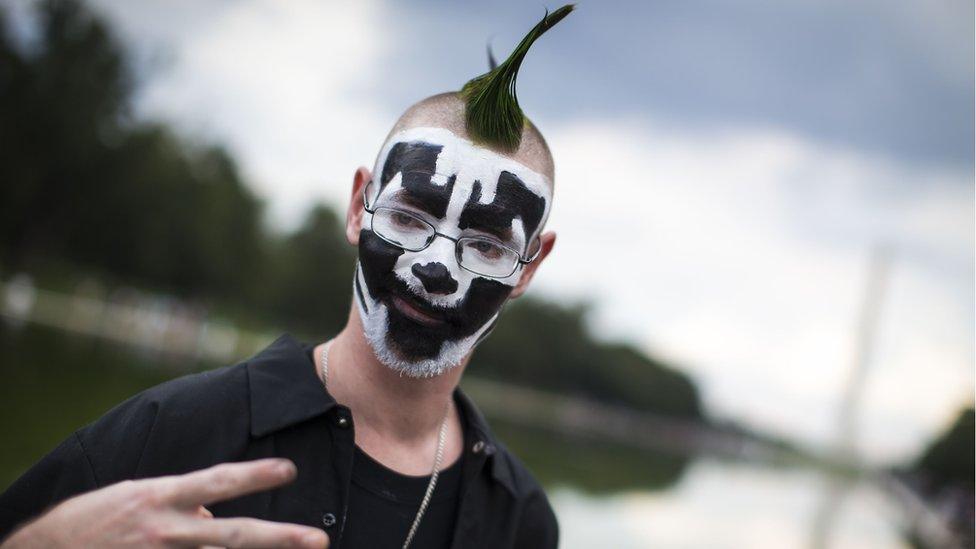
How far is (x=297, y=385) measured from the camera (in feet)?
10.7

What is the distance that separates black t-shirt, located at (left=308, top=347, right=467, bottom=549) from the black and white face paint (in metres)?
0.39

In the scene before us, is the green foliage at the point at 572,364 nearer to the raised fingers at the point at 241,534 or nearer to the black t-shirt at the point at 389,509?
the black t-shirt at the point at 389,509

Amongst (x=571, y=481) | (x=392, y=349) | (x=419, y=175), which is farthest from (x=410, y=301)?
(x=571, y=481)

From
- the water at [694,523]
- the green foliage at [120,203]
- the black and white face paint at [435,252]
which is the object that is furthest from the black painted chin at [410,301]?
the green foliage at [120,203]

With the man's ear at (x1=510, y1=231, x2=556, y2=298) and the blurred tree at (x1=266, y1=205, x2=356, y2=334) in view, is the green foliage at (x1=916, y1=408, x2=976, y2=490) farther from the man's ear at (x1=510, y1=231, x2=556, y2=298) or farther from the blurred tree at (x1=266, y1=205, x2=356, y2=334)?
the blurred tree at (x1=266, y1=205, x2=356, y2=334)

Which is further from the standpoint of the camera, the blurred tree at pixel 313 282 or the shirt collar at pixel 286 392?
the blurred tree at pixel 313 282

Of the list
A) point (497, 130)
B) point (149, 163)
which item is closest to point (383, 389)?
point (497, 130)

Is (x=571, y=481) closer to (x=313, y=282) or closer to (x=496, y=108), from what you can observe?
(x=496, y=108)

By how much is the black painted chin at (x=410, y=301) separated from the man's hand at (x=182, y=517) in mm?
1283

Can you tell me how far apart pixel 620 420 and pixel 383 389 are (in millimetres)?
122675

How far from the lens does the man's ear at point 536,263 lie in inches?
148

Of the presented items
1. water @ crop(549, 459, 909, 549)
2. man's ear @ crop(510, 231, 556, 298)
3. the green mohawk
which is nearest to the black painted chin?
man's ear @ crop(510, 231, 556, 298)

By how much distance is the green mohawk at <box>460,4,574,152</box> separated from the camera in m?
3.42

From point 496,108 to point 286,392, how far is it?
4.32ft
